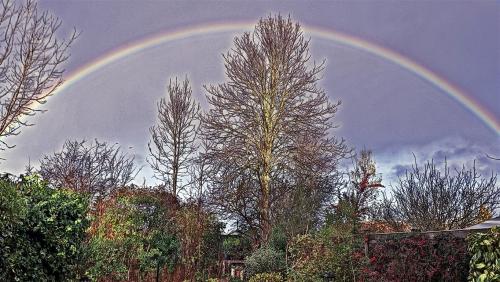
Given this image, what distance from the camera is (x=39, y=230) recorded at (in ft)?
20.8

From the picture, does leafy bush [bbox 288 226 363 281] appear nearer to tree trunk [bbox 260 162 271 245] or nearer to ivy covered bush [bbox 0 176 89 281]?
ivy covered bush [bbox 0 176 89 281]

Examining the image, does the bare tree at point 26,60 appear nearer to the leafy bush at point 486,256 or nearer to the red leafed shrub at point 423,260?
the red leafed shrub at point 423,260

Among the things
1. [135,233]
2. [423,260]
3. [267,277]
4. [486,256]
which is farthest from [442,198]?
[486,256]

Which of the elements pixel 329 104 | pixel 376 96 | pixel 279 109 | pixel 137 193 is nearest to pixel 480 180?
pixel 376 96

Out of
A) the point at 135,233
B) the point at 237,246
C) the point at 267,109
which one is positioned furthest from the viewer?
the point at 267,109

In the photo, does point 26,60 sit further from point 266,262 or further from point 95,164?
point 95,164

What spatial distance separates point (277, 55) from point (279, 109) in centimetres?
204

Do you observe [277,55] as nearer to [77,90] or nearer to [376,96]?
[376,96]

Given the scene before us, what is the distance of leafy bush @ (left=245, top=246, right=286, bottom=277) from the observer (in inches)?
499

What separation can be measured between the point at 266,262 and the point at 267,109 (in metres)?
7.07

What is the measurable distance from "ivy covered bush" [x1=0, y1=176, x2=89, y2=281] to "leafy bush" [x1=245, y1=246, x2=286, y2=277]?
6.41 m

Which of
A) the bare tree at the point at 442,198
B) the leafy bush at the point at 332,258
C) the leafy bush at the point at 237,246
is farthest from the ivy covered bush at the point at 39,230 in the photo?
the bare tree at the point at 442,198

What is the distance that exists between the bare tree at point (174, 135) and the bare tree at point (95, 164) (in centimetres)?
124

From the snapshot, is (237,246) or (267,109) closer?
(237,246)
